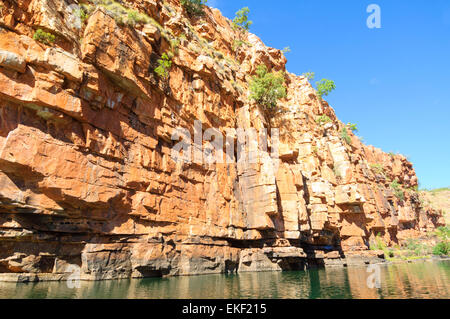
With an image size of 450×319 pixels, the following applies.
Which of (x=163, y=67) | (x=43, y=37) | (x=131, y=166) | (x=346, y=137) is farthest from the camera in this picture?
(x=346, y=137)

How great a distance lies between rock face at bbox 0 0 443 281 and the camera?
15.5m

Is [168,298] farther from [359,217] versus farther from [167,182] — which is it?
[359,217]

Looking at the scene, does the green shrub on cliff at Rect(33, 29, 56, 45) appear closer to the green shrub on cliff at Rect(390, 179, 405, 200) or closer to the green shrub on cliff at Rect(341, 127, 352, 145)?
the green shrub on cliff at Rect(341, 127, 352, 145)

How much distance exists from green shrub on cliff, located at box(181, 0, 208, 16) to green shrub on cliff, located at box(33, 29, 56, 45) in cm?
2334

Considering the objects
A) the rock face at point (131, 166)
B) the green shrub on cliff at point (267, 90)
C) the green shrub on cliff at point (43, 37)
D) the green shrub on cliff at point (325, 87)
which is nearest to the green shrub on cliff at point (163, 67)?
the rock face at point (131, 166)

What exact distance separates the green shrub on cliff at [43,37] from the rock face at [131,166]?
25 cm

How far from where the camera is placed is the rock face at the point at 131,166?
611 inches

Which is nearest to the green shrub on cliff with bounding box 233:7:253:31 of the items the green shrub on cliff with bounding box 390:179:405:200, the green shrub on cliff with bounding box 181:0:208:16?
the green shrub on cliff with bounding box 181:0:208:16

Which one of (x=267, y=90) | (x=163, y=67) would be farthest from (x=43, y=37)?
(x=267, y=90)

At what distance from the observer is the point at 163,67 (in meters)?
24.0

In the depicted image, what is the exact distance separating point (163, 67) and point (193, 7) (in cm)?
1749

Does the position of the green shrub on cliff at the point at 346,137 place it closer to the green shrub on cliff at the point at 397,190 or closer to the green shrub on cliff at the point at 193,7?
the green shrub on cliff at the point at 397,190

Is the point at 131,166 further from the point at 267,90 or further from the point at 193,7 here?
the point at 193,7

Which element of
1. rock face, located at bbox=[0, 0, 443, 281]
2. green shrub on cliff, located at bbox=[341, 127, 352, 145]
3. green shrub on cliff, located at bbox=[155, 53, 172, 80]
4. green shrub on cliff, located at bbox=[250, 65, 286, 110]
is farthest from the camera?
green shrub on cliff, located at bbox=[341, 127, 352, 145]
